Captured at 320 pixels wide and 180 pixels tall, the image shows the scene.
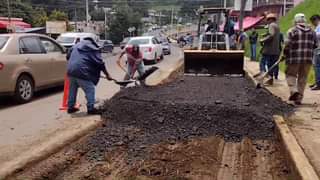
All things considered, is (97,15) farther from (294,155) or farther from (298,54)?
(294,155)

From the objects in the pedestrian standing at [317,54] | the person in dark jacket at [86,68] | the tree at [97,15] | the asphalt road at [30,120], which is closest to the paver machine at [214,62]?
the pedestrian standing at [317,54]

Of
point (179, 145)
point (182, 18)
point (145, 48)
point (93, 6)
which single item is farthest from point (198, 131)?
point (182, 18)

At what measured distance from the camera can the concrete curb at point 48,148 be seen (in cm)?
590

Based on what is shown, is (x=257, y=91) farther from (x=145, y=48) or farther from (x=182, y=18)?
(x=182, y=18)

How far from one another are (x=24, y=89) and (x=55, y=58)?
1.58 m

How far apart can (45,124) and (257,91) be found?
17.0 feet

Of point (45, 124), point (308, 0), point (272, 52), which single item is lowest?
point (45, 124)

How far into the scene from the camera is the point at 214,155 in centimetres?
691

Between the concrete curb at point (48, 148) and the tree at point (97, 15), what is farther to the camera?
the tree at point (97, 15)

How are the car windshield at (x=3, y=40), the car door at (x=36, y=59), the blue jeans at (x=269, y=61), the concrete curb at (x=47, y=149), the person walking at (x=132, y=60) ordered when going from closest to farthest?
the concrete curb at (x=47, y=149) → the car windshield at (x=3, y=40) → the car door at (x=36, y=59) → the person walking at (x=132, y=60) → the blue jeans at (x=269, y=61)

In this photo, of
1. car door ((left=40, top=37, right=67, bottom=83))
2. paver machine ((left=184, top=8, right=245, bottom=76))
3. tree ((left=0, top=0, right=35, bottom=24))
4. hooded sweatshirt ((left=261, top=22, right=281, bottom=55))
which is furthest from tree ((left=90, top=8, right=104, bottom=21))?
hooded sweatshirt ((left=261, top=22, right=281, bottom=55))

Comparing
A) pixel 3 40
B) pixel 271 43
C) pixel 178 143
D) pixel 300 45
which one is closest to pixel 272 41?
pixel 271 43

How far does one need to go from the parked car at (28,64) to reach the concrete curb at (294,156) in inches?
230

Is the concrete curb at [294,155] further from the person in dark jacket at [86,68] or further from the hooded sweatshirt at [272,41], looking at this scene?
the hooded sweatshirt at [272,41]
